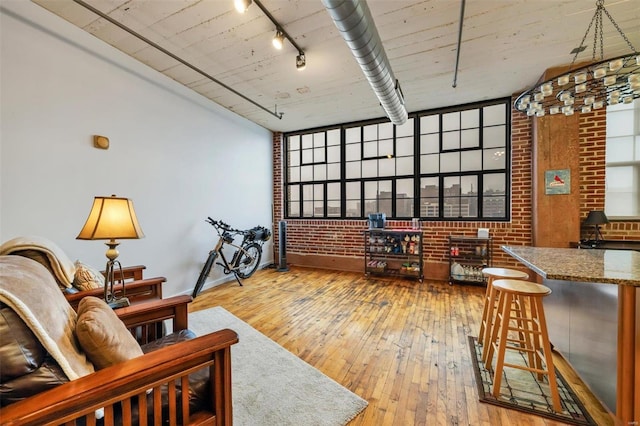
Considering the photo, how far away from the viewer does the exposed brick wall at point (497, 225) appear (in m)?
3.55

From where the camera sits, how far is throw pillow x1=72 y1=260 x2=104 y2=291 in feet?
6.71

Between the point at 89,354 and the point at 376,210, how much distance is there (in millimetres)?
4823

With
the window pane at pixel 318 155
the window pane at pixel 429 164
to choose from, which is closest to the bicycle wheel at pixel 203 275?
the window pane at pixel 318 155

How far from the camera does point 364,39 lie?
216 cm

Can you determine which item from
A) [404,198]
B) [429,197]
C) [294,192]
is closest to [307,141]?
[294,192]

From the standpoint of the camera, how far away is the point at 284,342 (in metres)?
2.53

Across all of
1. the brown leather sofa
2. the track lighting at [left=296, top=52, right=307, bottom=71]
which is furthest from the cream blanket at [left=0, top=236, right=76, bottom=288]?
the track lighting at [left=296, top=52, right=307, bottom=71]

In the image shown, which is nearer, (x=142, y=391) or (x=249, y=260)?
(x=142, y=391)

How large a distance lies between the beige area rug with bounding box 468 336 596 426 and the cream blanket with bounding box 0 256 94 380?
2218mm

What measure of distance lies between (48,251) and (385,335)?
279 centimetres

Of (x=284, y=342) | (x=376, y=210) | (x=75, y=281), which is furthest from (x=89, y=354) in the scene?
(x=376, y=210)

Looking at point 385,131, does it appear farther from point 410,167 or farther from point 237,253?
point 237,253

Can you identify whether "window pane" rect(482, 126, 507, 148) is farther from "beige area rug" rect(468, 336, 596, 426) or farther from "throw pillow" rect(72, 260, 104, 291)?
"throw pillow" rect(72, 260, 104, 291)

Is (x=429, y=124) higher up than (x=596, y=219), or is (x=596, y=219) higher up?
(x=429, y=124)
